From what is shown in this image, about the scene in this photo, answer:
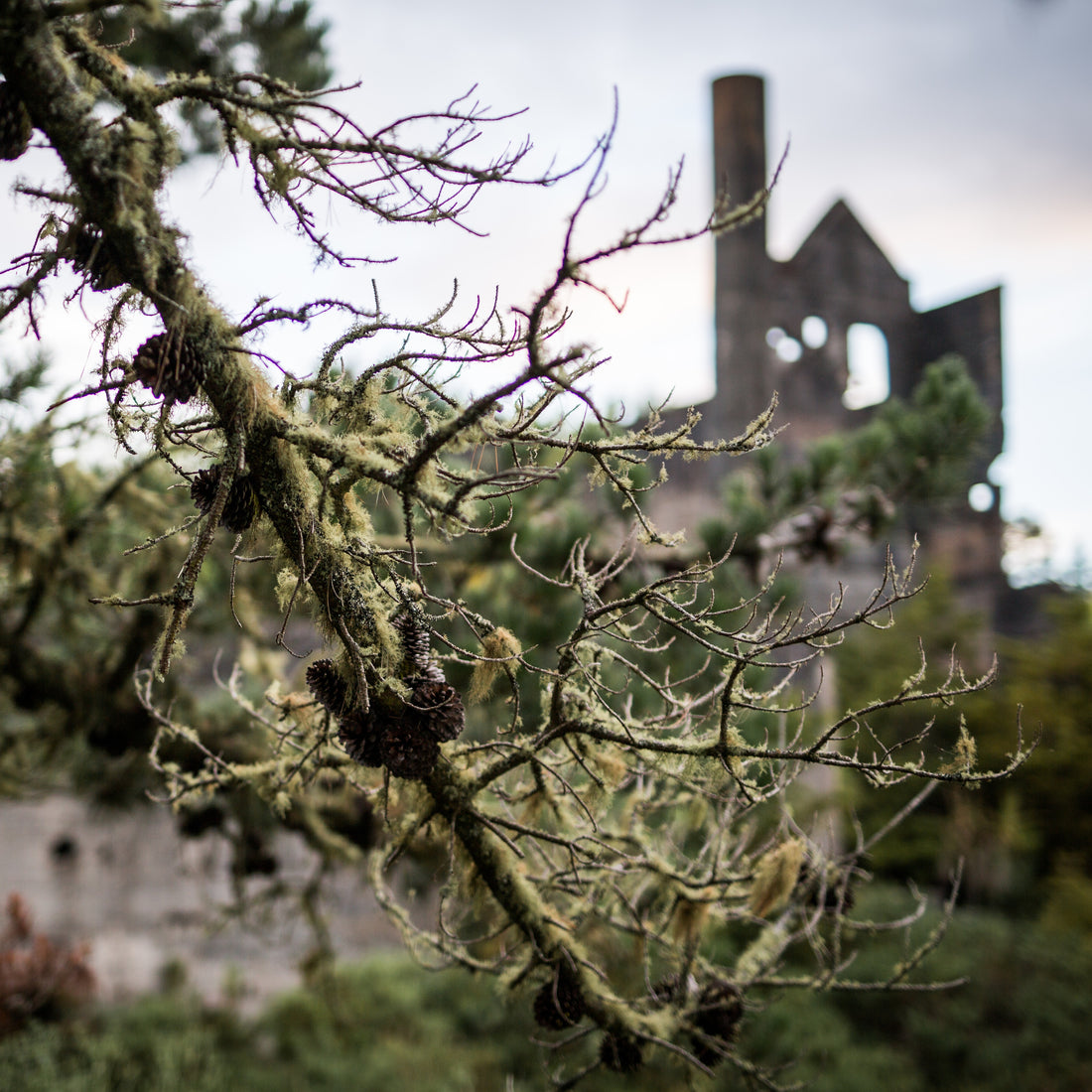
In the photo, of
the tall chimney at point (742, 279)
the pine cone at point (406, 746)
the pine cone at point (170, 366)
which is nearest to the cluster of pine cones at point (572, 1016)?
the pine cone at point (406, 746)

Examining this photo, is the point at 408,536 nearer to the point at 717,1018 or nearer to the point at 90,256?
the point at 90,256

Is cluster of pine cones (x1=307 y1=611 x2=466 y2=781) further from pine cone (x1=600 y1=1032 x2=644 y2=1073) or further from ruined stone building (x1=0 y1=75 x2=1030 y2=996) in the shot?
ruined stone building (x1=0 y1=75 x2=1030 y2=996)

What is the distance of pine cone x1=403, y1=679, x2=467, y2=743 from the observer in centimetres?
125

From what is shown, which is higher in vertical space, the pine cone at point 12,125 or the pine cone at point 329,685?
the pine cone at point 12,125

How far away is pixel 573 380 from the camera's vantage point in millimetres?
1106

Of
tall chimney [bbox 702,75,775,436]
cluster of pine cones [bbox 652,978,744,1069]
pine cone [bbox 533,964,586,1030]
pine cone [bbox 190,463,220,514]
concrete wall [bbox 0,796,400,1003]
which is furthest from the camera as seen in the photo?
tall chimney [bbox 702,75,775,436]

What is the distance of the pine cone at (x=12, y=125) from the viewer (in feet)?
3.48

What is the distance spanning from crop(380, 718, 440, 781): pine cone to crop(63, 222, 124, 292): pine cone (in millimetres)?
608

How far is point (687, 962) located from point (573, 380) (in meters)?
1.07

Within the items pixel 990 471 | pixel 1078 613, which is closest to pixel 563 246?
pixel 1078 613

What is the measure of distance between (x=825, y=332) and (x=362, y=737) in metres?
13.8

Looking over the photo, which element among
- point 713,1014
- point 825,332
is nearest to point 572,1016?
point 713,1014

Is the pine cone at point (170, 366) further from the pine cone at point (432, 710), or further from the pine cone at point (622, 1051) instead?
the pine cone at point (622, 1051)

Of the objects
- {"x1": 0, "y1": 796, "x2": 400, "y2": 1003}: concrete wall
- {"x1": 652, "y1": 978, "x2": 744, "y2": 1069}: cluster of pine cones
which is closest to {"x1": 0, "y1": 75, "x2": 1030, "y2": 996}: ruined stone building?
{"x1": 0, "y1": 796, "x2": 400, "y2": 1003}: concrete wall
